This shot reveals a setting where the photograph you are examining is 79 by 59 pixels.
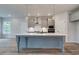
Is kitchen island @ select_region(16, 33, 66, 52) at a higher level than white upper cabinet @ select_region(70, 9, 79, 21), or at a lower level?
lower

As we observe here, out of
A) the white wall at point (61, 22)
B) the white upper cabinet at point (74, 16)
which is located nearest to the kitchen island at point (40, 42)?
the white wall at point (61, 22)

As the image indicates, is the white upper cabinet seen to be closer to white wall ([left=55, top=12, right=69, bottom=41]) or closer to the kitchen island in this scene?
white wall ([left=55, top=12, right=69, bottom=41])

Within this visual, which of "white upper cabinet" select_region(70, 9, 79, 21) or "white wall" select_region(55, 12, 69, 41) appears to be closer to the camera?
"white wall" select_region(55, 12, 69, 41)

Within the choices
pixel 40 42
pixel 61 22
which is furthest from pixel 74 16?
pixel 40 42

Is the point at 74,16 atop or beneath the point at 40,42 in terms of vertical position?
atop

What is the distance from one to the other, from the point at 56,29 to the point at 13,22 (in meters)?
1.84

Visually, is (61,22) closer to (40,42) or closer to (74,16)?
(74,16)

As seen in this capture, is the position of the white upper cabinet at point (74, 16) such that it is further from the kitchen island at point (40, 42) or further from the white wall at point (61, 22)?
the kitchen island at point (40, 42)

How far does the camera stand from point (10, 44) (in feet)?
21.2

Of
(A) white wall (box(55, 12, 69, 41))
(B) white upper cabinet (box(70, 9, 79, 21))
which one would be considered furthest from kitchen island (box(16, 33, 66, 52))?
(B) white upper cabinet (box(70, 9, 79, 21))

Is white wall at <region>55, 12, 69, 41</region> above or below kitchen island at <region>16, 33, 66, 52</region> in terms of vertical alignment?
above
